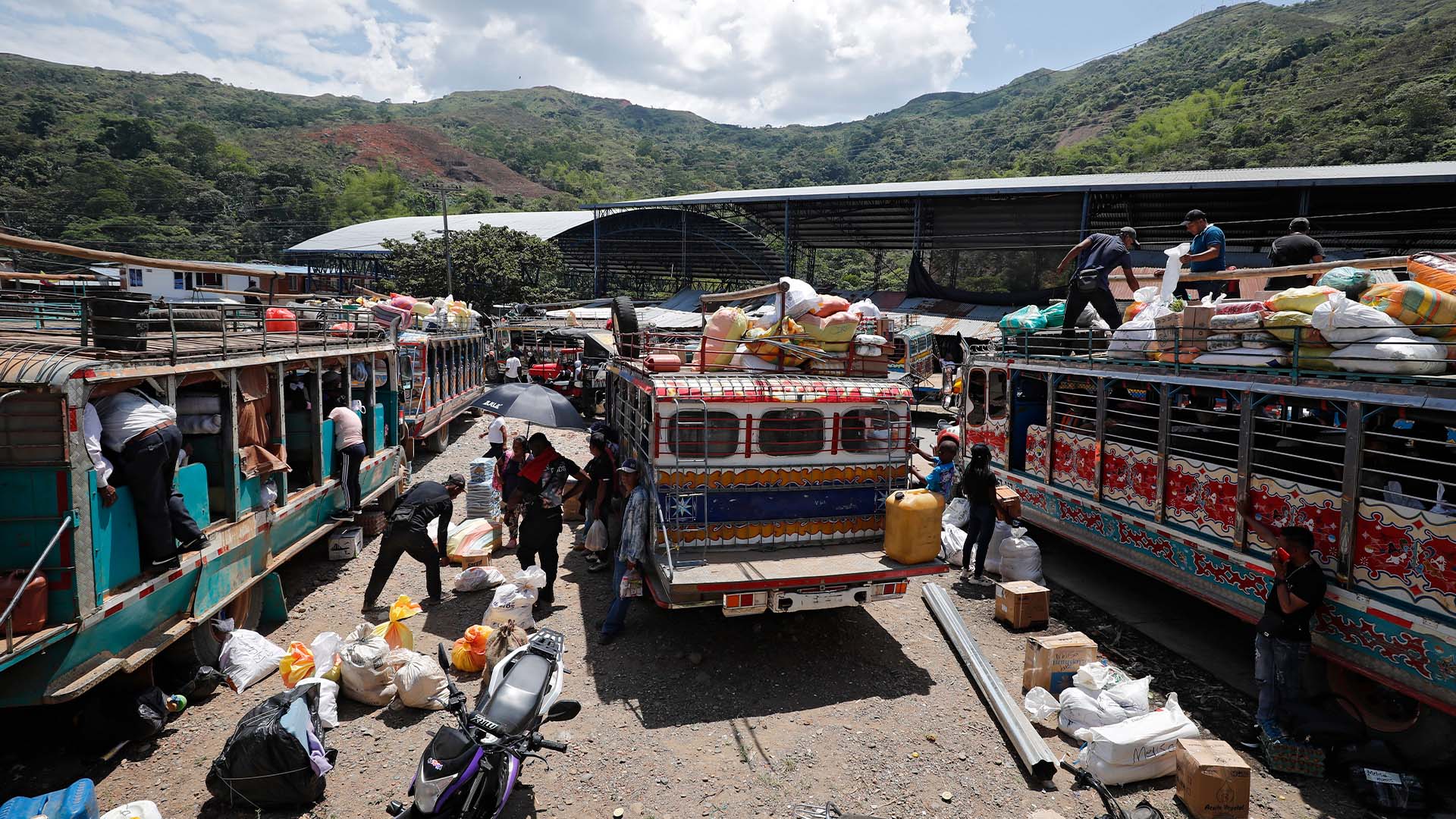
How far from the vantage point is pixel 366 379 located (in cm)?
998

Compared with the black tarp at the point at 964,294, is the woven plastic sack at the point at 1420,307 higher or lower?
lower

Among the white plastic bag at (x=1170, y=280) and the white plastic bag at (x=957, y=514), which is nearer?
the white plastic bag at (x=1170, y=280)

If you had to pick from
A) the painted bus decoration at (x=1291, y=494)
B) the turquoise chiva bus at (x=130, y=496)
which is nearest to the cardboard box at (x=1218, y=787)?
the painted bus decoration at (x=1291, y=494)

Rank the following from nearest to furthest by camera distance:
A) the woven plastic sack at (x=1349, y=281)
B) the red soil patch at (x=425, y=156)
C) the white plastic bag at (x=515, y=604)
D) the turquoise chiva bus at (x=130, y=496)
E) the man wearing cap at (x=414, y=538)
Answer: the turquoise chiva bus at (x=130, y=496), the woven plastic sack at (x=1349, y=281), the white plastic bag at (x=515, y=604), the man wearing cap at (x=414, y=538), the red soil patch at (x=425, y=156)

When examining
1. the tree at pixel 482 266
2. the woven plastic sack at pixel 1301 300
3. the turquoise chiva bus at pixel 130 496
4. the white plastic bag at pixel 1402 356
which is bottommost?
the turquoise chiva bus at pixel 130 496

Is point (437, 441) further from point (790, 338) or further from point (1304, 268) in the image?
point (1304, 268)

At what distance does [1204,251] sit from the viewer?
8312 mm

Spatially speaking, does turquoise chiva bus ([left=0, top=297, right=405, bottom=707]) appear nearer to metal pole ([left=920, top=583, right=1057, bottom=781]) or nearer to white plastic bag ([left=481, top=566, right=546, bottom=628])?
white plastic bag ([left=481, top=566, right=546, bottom=628])

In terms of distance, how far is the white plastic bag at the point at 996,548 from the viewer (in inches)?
337

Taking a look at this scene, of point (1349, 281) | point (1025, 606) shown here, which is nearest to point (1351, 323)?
point (1349, 281)

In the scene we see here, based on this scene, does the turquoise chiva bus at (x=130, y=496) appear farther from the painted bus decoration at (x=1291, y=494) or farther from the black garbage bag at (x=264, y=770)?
the painted bus decoration at (x=1291, y=494)

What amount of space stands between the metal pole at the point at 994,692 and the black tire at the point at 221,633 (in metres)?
6.01

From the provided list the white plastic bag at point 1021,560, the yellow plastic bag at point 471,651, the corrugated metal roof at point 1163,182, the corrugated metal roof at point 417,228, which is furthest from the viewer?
the corrugated metal roof at point 417,228

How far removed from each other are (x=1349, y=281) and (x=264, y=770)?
8.22m
